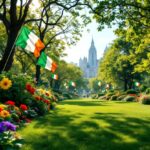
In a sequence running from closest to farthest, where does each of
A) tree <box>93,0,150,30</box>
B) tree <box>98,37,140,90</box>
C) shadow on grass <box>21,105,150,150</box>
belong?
shadow on grass <box>21,105,150,150</box>
tree <box>93,0,150,30</box>
tree <box>98,37,140,90</box>

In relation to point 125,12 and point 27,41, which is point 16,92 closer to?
point 27,41

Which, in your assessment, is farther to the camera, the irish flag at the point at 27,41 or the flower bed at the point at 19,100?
the irish flag at the point at 27,41

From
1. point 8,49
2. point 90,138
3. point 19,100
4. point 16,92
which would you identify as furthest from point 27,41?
point 8,49

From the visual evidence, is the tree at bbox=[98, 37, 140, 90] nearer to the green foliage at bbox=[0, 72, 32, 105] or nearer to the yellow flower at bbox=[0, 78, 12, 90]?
the green foliage at bbox=[0, 72, 32, 105]

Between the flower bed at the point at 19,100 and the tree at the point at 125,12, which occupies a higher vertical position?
the tree at the point at 125,12

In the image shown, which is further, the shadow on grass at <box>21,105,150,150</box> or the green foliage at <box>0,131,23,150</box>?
the shadow on grass at <box>21,105,150,150</box>

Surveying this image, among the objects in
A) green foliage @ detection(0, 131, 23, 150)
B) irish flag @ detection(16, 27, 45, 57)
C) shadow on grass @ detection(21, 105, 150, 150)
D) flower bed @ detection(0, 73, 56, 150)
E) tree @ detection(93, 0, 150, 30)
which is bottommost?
shadow on grass @ detection(21, 105, 150, 150)

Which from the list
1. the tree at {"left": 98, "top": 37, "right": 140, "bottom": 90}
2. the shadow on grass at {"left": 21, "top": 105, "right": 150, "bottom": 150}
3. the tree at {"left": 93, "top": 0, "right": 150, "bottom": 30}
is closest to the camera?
the shadow on grass at {"left": 21, "top": 105, "right": 150, "bottom": 150}

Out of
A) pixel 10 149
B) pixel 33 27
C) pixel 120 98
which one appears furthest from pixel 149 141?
pixel 120 98

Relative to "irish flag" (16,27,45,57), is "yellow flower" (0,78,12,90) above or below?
below

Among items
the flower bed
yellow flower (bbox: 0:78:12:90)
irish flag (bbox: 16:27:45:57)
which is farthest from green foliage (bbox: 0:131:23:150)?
irish flag (bbox: 16:27:45:57)

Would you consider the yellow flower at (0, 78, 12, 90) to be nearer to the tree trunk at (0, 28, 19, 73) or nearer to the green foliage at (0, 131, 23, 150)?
the tree trunk at (0, 28, 19, 73)

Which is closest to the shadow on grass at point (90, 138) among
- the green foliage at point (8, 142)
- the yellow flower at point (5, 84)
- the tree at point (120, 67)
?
the green foliage at point (8, 142)

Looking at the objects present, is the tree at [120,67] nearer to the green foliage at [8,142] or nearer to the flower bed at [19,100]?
the flower bed at [19,100]
